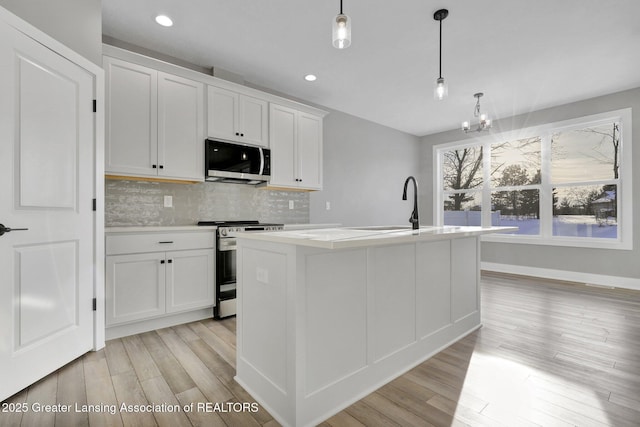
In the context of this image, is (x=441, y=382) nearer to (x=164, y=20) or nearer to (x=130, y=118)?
(x=130, y=118)

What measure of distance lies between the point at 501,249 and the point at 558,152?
1.73 meters

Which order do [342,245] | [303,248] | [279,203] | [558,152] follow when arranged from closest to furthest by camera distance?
[342,245] < [303,248] < [279,203] < [558,152]

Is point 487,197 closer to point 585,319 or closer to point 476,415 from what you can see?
point 585,319

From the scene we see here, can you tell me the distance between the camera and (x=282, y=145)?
3707mm

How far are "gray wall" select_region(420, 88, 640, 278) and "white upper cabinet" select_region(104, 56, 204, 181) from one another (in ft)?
15.9

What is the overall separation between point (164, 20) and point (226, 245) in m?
2.00

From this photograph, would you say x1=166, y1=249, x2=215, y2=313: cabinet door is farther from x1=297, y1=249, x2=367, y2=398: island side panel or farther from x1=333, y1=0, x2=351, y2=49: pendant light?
x1=333, y1=0, x2=351, y2=49: pendant light

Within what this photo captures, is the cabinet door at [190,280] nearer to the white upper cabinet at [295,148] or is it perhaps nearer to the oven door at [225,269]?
the oven door at [225,269]

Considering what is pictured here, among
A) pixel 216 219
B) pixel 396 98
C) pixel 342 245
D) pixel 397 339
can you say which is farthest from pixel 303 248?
pixel 396 98

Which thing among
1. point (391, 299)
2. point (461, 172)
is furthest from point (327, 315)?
point (461, 172)

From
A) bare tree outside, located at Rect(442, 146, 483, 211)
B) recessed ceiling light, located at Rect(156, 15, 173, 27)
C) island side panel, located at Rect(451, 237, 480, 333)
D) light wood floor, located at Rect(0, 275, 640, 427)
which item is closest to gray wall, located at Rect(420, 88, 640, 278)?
bare tree outside, located at Rect(442, 146, 483, 211)

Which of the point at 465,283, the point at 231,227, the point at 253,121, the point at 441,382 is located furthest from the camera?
the point at 253,121

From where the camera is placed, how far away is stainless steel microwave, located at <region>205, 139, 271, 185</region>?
3.08 meters

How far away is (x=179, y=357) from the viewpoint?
2.17m
